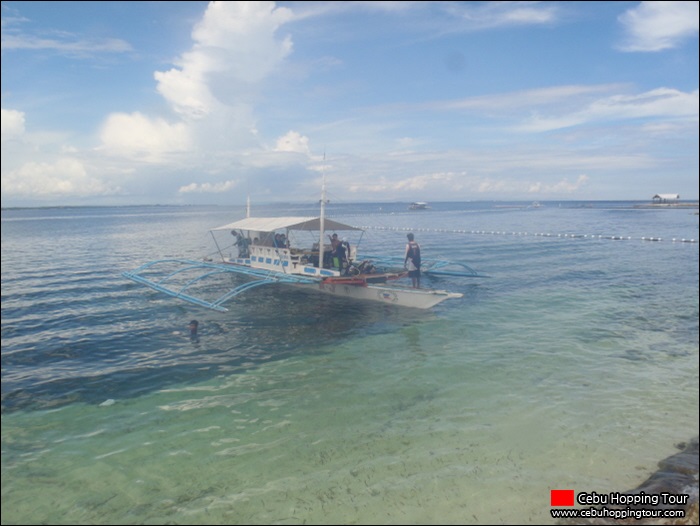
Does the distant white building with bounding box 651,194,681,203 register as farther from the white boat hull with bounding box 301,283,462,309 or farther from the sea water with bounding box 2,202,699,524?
the white boat hull with bounding box 301,283,462,309

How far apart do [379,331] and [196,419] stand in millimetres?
9146

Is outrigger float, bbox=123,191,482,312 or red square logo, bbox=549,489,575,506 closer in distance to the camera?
red square logo, bbox=549,489,575,506

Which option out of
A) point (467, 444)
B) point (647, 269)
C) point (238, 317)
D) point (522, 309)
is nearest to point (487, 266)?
point (647, 269)

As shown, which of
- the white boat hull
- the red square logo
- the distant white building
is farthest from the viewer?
the distant white building

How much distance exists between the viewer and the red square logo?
24.9ft

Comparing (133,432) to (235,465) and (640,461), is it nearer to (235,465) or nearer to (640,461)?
(235,465)

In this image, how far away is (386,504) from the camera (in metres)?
7.70

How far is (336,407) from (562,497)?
5642 millimetres

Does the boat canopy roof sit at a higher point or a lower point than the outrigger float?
higher

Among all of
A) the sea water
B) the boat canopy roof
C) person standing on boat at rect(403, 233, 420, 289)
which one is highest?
the boat canopy roof

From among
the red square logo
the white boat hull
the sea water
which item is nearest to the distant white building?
the sea water

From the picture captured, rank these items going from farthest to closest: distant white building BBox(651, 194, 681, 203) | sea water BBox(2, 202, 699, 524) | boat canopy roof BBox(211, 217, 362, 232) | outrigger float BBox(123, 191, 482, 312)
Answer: distant white building BBox(651, 194, 681, 203)
boat canopy roof BBox(211, 217, 362, 232)
outrigger float BBox(123, 191, 482, 312)
sea water BBox(2, 202, 699, 524)

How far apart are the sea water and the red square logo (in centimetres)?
19

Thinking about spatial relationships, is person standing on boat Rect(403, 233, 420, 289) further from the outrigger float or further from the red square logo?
the red square logo
